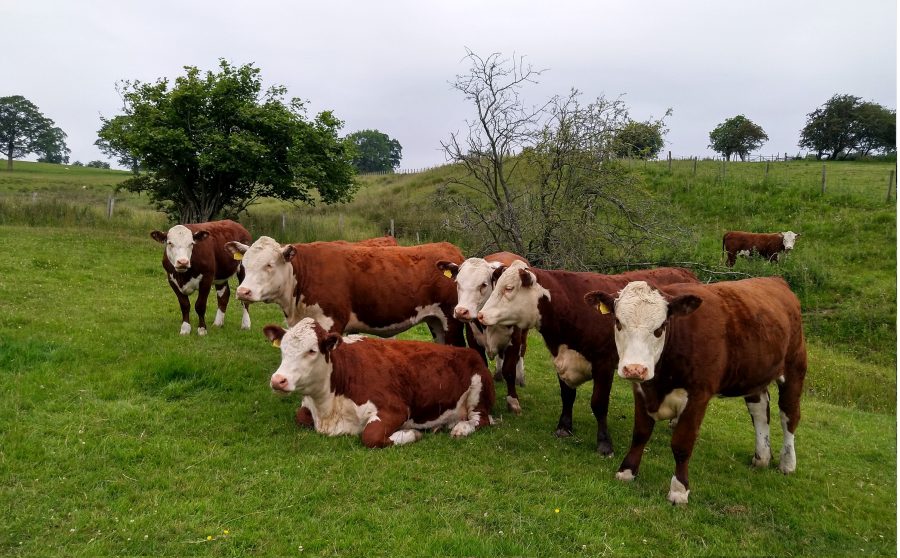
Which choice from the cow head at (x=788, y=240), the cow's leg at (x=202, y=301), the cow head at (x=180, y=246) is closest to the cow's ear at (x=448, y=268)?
the cow head at (x=180, y=246)

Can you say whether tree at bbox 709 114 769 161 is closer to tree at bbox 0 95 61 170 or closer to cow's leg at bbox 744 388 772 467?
cow's leg at bbox 744 388 772 467

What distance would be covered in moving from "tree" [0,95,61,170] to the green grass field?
7997 centimetres

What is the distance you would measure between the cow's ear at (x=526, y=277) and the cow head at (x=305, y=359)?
2.03 meters

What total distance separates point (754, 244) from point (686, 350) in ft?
60.1

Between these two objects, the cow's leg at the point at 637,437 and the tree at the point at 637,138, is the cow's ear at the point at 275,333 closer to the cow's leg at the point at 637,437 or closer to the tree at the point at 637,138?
the cow's leg at the point at 637,437

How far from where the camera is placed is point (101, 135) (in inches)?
823

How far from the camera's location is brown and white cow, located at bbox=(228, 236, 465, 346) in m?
6.98

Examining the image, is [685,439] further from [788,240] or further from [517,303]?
[788,240]

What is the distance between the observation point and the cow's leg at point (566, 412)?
21.4 ft

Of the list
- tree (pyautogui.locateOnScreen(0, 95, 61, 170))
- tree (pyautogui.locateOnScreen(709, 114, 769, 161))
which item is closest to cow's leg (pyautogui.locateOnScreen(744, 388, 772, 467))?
tree (pyautogui.locateOnScreen(709, 114, 769, 161))

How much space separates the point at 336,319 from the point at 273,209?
3141cm

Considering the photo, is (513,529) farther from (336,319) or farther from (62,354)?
(62,354)

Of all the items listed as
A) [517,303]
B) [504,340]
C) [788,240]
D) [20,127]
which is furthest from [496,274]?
[20,127]

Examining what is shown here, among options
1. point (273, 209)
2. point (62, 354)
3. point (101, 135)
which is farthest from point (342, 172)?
point (62, 354)
